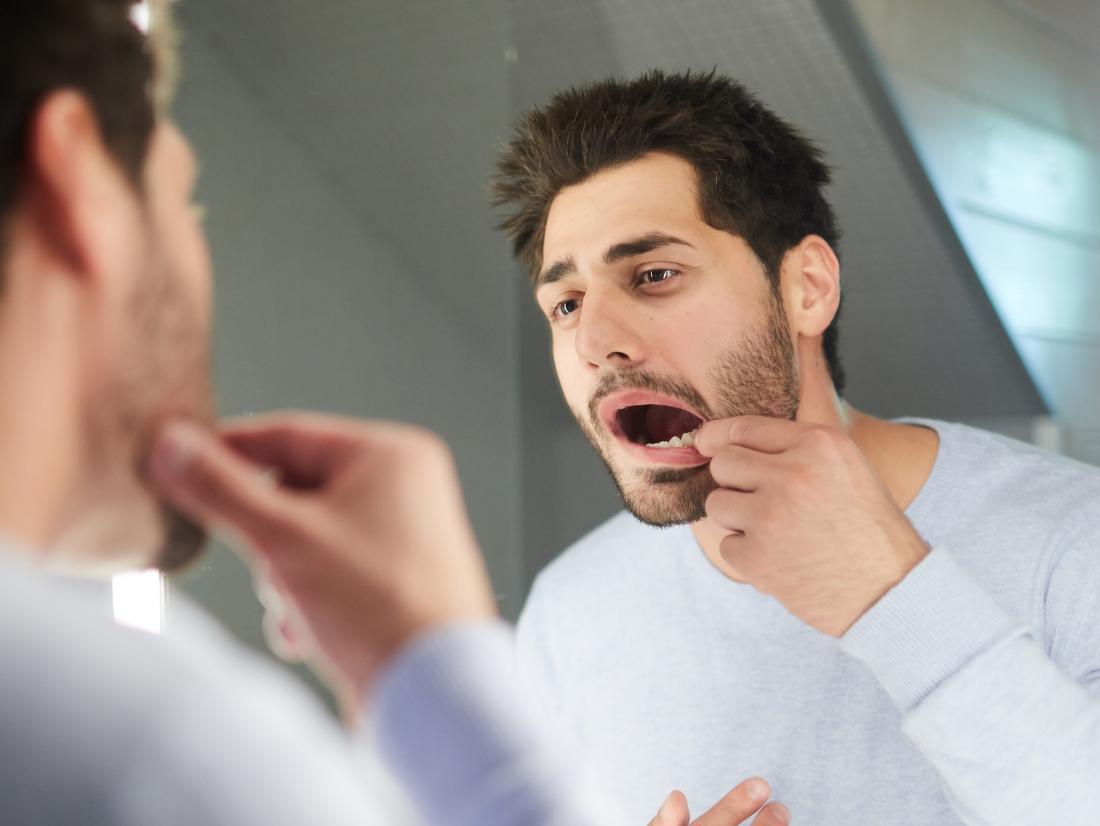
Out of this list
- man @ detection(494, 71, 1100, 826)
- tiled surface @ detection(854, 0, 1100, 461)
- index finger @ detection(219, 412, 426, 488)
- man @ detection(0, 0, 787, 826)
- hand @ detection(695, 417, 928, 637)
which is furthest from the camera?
tiled surface @ detection(854, 0, 1100, 461)

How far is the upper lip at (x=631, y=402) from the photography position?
0.89m

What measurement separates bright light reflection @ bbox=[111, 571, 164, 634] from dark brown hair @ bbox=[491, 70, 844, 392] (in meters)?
0.49

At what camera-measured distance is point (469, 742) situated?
29 centimetres

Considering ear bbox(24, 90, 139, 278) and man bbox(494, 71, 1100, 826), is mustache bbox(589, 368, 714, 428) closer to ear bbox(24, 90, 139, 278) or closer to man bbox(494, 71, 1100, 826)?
man bbox(494, 71, 1100, 826)

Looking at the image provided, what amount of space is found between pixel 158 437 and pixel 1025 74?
0.95 m

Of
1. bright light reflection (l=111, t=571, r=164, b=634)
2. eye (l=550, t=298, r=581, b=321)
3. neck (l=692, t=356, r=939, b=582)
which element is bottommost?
neck (l=692, t=356, r=939, b=582)

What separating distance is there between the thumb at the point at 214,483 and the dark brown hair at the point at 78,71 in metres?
0.09

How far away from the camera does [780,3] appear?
3.35ft

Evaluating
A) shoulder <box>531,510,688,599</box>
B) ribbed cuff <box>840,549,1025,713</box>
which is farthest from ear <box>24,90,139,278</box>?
shoulder <box>531,510,688,599</box>

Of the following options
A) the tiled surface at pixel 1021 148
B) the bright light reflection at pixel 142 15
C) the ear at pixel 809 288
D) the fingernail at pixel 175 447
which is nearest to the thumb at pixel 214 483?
the fingernail at pixel 175 447

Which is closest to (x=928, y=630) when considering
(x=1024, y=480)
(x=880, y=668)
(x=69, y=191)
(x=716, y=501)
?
(x=880, y=668)

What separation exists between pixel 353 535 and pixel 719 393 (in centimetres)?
59

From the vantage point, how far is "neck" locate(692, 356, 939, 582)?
864mm

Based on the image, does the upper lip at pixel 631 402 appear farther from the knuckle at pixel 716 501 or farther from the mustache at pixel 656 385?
the knuckle at pixel 716 501
